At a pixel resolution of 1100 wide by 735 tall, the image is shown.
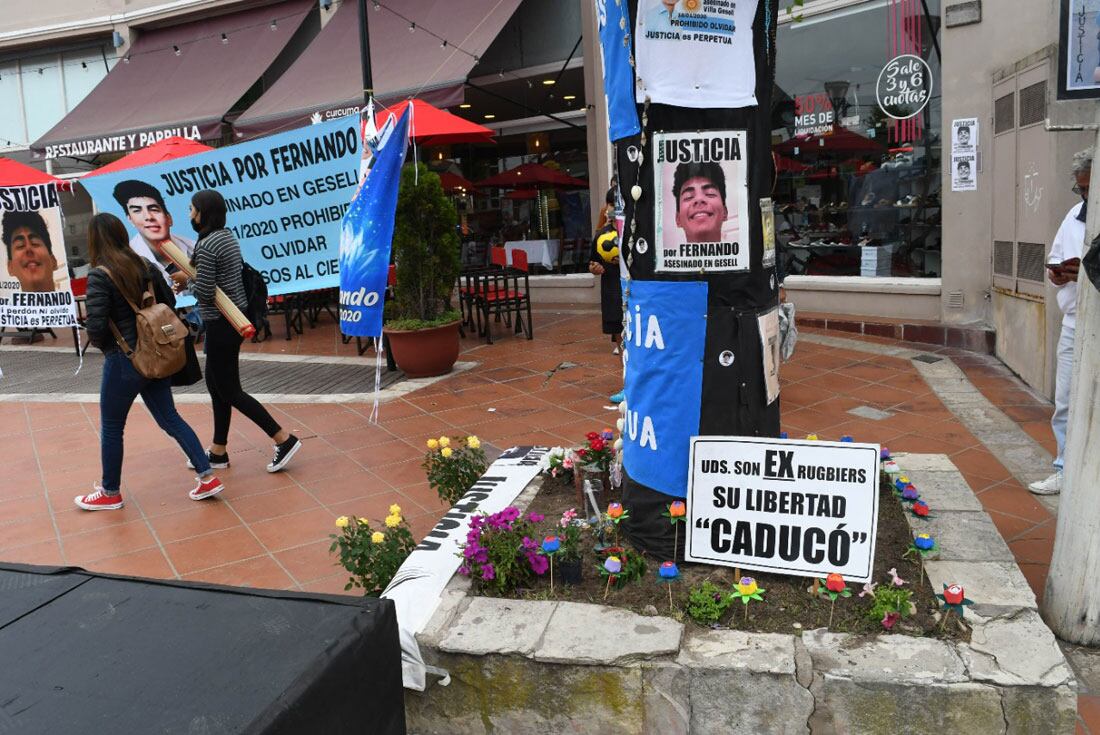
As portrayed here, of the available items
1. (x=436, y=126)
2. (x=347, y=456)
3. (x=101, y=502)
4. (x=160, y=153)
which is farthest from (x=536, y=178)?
(x=101, y=502)

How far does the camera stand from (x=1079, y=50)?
11.0 feet

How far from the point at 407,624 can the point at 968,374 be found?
6518 millimetres

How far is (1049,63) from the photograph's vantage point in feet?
22.0

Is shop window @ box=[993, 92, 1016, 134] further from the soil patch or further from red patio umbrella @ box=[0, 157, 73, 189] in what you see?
red patio umbrella @ box=[0, 157, 73, 189]

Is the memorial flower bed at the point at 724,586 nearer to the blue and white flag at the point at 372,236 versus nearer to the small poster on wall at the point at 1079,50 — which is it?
the small poster on wall at the point at 1079,50

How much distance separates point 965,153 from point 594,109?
552 cm

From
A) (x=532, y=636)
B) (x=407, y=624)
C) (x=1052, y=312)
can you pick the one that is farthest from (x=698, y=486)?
(x=1052, y=312)

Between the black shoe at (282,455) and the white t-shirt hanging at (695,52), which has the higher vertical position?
the white t-shirt hanging at (695,52)

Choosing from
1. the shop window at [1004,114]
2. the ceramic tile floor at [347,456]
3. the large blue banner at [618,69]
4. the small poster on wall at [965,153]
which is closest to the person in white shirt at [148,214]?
the ceramic tile floor at [347,456]

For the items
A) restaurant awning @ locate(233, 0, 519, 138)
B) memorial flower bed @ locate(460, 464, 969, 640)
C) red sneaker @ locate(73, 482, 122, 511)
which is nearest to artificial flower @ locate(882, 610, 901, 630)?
memorial flower bed @ locate(460, 464, 969, 640)

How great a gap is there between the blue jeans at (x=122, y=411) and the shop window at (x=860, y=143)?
6.73 m

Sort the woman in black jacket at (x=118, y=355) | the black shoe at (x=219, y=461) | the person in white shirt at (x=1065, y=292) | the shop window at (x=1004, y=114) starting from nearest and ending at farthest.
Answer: the person in white shirt at (x=1065, y=292) → the woman in black jacket at (x=118, y=355) → the black shoe at (x=219, y=461) → the shop window at (x=1004, y=114)

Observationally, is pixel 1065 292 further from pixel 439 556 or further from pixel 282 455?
pixel 282 455

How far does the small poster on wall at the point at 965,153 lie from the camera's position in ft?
29.3
